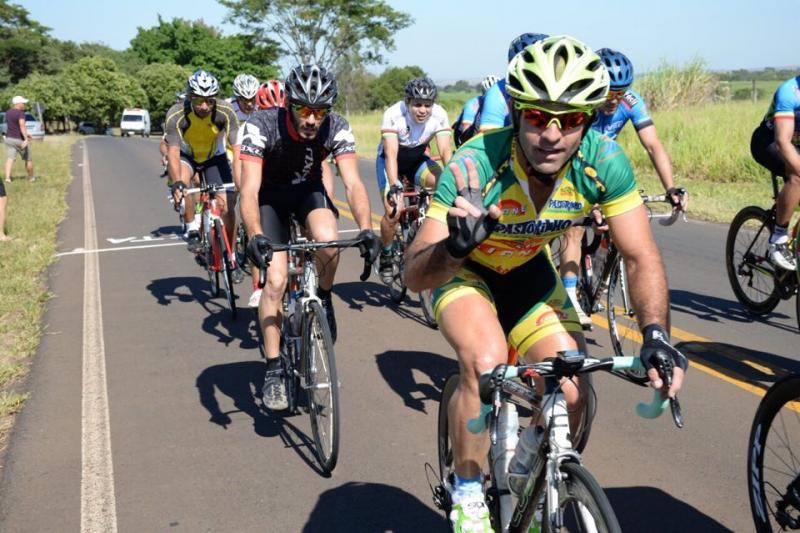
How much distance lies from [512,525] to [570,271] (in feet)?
12.8

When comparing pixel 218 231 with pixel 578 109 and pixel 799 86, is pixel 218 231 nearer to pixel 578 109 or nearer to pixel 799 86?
pixel 799 86

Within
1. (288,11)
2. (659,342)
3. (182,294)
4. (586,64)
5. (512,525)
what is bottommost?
(182,294)

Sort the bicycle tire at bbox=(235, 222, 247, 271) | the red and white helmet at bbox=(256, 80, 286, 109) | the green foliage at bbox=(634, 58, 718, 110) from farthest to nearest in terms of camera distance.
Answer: the green foliage at bbox=(634, 58, 718, 110) → the bicycle tire at bbox=(235, 222, 247, 271) → the red and white helmet at bbox=(256, 80, 286, 109)

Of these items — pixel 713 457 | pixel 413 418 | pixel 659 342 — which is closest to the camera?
pixel 659 342

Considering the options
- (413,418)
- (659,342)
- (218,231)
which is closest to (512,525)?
(659,342)

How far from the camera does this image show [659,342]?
2.65 meters

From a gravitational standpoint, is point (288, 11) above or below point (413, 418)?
above

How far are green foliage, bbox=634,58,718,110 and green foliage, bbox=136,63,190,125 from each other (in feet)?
226

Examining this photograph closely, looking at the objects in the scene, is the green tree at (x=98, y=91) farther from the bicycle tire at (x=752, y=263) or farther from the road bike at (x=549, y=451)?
the road bike at (x=549, y=451)

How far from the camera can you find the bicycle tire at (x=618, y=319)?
21.3ft

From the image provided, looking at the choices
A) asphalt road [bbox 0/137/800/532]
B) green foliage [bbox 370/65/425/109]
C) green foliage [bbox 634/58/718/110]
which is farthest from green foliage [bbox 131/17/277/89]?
asphalt road [bbox 0/137/800/532]

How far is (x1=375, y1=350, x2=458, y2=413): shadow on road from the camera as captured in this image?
5.75 metres

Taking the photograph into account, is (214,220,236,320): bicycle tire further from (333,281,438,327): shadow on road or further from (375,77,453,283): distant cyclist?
(375,77,453,283): distant cyclist

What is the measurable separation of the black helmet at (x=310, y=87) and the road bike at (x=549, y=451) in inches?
107
